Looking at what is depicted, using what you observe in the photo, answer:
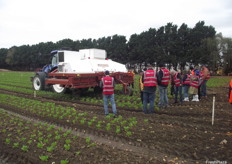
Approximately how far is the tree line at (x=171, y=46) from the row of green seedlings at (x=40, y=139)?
92.3 feet

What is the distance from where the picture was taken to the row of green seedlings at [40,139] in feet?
16.0

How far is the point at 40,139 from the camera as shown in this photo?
5.54m

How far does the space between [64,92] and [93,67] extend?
312cm

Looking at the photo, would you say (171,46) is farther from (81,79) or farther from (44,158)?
(44,158)

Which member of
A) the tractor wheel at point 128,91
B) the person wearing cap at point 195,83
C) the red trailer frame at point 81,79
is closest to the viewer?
the person wearing cap at point 195,83

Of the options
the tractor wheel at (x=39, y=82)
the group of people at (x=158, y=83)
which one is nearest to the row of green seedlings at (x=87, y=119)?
the group of people at (x=158, y=83)

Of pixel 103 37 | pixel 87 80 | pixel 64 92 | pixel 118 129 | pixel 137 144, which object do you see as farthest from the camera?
pixel 103 37

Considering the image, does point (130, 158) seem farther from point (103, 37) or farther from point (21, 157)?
point (103, 37)

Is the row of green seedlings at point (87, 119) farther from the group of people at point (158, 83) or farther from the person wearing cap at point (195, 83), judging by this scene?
the person wearing cap at point (195, 83)

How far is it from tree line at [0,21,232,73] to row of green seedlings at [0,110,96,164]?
28126 mm

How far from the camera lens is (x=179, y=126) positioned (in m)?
6.37

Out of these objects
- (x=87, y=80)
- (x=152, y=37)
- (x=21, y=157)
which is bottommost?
(x=21, y=157)

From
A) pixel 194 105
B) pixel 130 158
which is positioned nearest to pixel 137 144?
pixel 130 158

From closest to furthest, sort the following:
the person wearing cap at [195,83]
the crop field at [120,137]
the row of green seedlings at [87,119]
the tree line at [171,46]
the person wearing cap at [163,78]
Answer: the crop field at [120,137] → the row of green seedlings at [87,119] → the person wearing cap at [163,78] → the person wearing cap at [195,83] → the tree line at [171,46]
